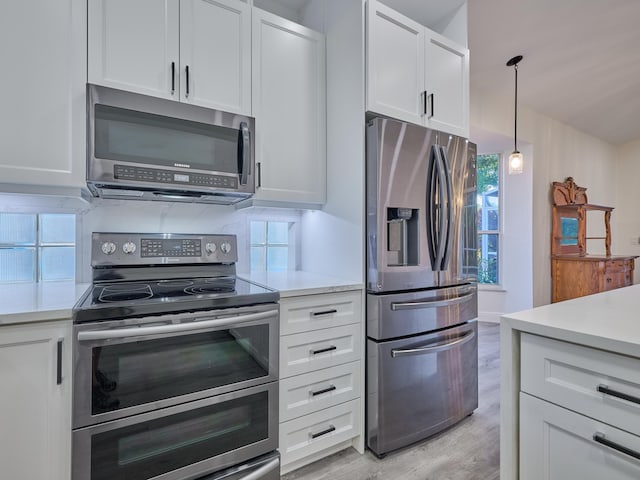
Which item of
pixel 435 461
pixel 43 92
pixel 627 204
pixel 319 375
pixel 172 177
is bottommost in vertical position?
pixel 435 461

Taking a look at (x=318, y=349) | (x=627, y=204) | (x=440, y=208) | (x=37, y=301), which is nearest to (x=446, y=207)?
(x=440, y=208)

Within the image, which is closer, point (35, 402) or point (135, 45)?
point (35, 402)

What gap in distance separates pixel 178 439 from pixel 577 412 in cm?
141

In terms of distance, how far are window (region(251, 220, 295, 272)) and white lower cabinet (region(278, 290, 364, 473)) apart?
29.8 inches

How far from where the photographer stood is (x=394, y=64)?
1923 millimetres

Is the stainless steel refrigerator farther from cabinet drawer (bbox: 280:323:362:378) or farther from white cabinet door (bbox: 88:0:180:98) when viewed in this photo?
white cabinet door (bbox: 88:0:180:98)

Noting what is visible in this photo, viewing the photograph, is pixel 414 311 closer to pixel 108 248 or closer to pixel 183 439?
pixel 183 439

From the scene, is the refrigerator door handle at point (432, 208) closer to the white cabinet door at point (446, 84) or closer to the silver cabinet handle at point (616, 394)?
the white cabinet door at point (446, 84)

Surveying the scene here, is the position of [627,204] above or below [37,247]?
above

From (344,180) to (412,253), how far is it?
59 cm

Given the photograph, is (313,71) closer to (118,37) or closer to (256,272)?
(118,37)

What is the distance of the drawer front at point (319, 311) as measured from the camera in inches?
62.7

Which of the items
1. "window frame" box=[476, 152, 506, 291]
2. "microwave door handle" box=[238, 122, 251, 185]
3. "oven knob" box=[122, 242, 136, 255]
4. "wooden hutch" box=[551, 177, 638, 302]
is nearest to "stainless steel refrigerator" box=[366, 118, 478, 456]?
"microwave door handle" box=[238, 122, 251, 185]

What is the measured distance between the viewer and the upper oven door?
1177 millimetres
